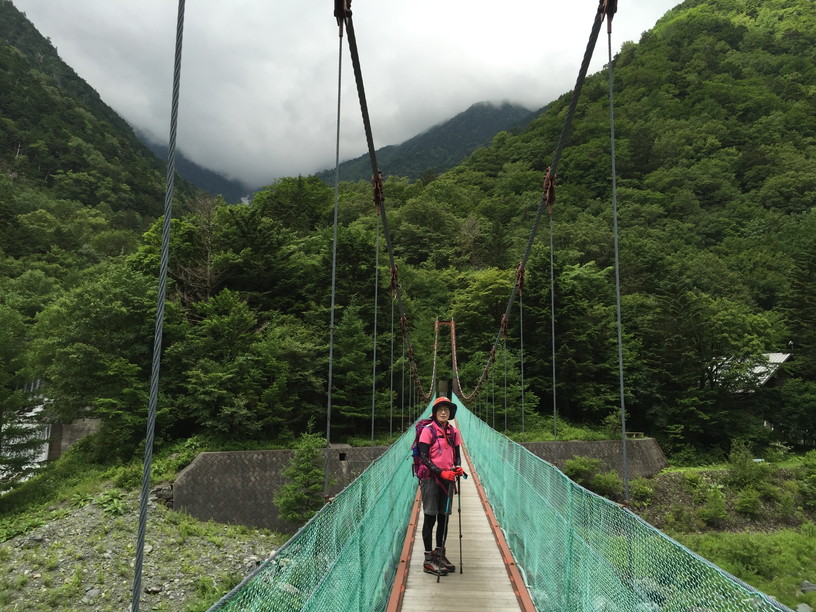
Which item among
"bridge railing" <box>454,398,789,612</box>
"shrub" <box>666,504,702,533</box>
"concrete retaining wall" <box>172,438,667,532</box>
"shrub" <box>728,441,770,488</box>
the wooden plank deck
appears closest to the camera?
"bridge railing" <box>454,398,789,612</box>

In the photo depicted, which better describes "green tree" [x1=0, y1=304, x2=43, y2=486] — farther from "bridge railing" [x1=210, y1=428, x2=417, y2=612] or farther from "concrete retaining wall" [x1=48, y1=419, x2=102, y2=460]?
"bridge railing" [x1=210, y1=428, x2=417, y2=612]

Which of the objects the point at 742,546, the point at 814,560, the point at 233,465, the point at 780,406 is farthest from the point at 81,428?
the point at 780,406

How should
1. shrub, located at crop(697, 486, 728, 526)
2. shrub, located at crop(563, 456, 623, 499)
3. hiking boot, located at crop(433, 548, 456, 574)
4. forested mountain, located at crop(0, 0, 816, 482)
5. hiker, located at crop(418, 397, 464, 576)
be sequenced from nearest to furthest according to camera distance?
hiker, located at crop(418, 397, 464, 576) → hiking boot, located at crop(433, 548, 456, 574) → forested mountain, located at crop(0, 0, 816, 482) → shrub, located at crop(697, 486, 728, 526) → shrub, located at crop(563, 456, 623, 499)

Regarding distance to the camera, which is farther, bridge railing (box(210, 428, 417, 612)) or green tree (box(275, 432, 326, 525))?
green tree (box(275, 432, 326, 525))

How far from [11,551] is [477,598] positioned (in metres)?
9.86

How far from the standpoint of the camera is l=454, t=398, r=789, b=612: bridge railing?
1128mm

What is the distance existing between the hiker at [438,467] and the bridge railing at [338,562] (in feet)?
0.86

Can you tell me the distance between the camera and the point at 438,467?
8.84 feet

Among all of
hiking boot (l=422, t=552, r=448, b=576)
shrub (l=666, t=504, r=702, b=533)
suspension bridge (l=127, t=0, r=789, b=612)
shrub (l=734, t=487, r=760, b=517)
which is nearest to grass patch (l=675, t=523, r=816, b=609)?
shrub (l=666, t=504, r=702, b=533)

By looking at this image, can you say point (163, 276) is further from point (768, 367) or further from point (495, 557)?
point (768, 367)

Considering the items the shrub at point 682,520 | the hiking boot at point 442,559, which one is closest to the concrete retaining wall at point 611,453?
the shrub at point 682,520

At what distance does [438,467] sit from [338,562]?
1153mm

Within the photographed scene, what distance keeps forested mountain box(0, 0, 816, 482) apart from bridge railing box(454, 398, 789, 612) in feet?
35.3

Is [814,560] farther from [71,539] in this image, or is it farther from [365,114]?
[71,539]
